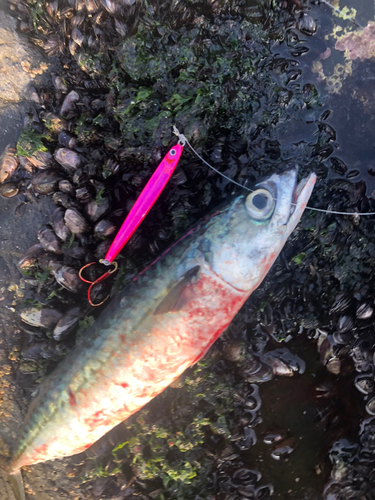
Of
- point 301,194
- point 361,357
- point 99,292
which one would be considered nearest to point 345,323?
point 361,357

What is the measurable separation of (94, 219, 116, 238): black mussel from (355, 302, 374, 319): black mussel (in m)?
2.50

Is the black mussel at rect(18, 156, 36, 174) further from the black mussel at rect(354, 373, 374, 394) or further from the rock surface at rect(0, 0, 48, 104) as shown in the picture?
the black mussel at rect(354, 373, 374, 394)

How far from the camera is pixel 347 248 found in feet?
9.31

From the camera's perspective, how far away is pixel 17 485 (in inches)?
125

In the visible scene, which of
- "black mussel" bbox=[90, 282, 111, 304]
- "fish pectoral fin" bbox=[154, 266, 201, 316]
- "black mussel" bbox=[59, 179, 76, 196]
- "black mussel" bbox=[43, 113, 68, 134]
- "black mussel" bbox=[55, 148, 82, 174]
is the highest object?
"black mussel" bbox=[43, 113, 68, 134]

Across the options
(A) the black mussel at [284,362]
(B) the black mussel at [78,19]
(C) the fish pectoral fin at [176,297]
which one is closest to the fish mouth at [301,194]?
(C) the fish pectoral fin at [176,297]

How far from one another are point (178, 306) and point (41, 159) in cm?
208

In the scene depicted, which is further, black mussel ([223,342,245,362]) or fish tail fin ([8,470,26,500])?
fish tail fin ([8,470,26,500])

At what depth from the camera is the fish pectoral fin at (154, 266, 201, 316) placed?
2.36m

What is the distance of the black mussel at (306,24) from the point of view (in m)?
2.69

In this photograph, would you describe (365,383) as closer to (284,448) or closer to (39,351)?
(284,448)

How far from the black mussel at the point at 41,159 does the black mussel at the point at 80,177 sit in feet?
1.23

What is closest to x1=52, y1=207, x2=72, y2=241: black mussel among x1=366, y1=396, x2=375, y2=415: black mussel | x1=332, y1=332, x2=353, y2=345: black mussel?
x1=332, y1=332, x2=353, y2=345: black mussel

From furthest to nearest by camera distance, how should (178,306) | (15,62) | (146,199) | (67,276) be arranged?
1. (15,62)
2. (67,276)
3. (146,199)
4. (178,306)
